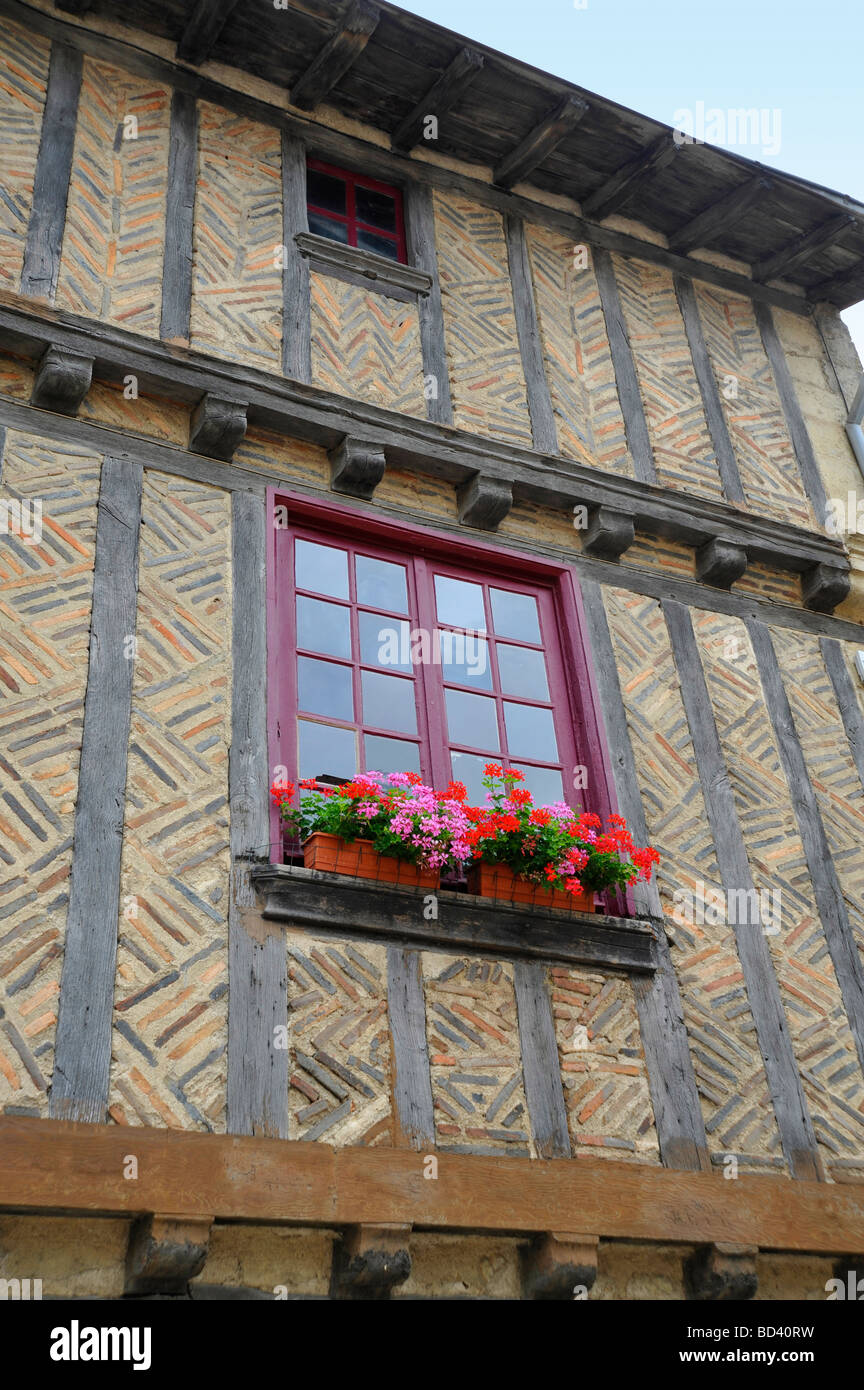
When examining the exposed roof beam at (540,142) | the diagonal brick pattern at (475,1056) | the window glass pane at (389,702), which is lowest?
the diagonal brick pattern at (475,1056)

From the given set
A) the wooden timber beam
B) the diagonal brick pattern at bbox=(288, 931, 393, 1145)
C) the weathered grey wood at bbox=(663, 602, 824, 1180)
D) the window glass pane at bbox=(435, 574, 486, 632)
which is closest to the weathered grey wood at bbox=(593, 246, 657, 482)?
the weathered grey wood at bbox=(663, 602, 824, 1180)

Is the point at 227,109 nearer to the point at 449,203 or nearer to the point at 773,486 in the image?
the point at 449,203

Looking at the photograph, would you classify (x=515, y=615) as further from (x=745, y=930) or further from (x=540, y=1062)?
(x=540, y=1062)

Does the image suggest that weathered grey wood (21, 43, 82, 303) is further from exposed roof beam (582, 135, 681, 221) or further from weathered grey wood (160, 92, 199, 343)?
exposed roof beam (582, 135, 681, 221)

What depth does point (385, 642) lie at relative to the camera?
6281 millimetres

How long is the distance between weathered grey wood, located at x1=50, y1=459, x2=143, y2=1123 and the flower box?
2.47 feet

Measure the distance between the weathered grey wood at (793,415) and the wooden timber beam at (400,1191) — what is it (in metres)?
4.22

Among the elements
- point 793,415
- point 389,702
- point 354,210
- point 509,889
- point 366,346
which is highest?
point 354,210

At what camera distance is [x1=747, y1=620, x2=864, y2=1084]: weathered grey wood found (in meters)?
6.22

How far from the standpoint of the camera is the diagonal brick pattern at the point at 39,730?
14.7ft

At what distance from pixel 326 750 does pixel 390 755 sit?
300mm

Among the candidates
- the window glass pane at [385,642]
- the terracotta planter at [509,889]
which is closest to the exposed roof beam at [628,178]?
the window glass pane at [385,642]

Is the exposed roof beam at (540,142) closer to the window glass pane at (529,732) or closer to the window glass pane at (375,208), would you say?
the window glass pane at (375,208)

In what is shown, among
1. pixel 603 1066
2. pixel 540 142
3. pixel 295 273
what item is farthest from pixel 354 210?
pixel 603 1066
